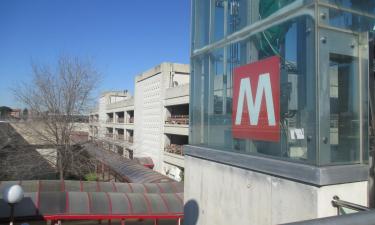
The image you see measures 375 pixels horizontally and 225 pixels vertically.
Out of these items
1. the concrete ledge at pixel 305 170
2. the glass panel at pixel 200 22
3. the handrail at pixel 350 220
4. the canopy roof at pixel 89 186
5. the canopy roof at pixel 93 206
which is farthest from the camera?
the canopy roof at pixel 89 186

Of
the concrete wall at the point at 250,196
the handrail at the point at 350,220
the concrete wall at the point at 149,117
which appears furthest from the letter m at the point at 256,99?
the concrete wall at the point at 149,117

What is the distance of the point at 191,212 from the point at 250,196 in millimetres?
1943

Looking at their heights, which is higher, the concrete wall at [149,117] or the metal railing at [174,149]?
the concrete wall at [149,117]

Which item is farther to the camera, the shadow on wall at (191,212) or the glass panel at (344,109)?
the shadow on wall at (191,212)

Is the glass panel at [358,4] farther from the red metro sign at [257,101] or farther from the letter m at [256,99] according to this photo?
the letter m at [256,99]

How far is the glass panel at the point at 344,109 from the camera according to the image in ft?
10.3

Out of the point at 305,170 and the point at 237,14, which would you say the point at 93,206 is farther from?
the point at 305,170

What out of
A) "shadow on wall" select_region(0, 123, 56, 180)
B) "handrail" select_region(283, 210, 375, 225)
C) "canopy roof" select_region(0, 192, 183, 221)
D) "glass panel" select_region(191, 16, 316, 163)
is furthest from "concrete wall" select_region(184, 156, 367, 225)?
"shadow on wall" select_region(0, 123, 56, 180)

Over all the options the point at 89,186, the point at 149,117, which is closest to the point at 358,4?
the point at 89,186

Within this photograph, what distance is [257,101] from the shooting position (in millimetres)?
3980

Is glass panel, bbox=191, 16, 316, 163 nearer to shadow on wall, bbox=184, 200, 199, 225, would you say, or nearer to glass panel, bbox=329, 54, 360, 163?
glass panel, bbox=329, 54, 360, 163

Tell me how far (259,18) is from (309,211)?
2.29 metres

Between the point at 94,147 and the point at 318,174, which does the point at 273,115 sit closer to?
the point at 318,174

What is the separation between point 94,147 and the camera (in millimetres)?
25984
